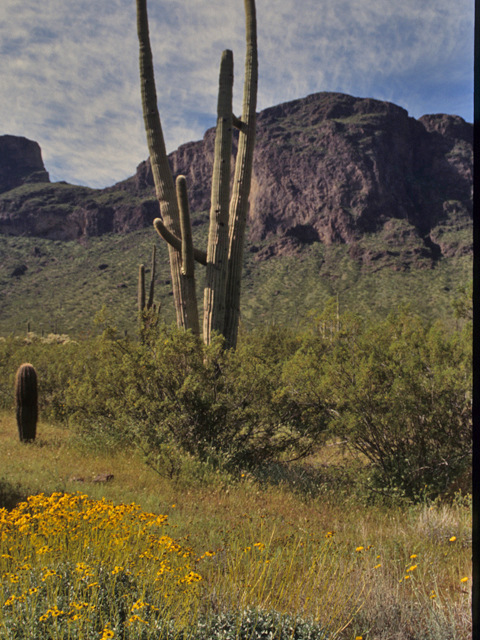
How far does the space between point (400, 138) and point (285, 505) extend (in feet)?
408

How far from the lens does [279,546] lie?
3.77 meters

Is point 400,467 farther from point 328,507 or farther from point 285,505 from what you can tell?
point 285,505

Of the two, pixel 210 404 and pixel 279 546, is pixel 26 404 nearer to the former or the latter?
pixel 210 404

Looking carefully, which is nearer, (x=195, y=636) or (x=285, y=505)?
(x=195, y=636)

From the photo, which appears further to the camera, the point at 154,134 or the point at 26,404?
the point at 26,404

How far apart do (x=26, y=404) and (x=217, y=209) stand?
5.40 meters

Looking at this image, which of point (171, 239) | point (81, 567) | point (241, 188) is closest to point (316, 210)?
point (241, 188)

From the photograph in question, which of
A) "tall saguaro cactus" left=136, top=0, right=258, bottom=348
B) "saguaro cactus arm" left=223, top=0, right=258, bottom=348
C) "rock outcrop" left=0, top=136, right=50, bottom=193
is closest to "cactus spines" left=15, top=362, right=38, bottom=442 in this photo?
"tall saguaro cactus" left=136, top=0, right=258, bottom=348

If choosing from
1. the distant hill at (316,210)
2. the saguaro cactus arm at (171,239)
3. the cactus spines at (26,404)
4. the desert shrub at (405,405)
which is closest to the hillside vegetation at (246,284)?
the distant hill at (316,210)

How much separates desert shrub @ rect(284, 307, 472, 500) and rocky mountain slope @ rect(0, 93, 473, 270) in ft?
256

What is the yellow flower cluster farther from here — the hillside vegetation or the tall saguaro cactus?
the hillside vegetation

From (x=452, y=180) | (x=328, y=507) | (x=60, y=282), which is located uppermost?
(x=452, y=180)

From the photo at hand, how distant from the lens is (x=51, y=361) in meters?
13.7

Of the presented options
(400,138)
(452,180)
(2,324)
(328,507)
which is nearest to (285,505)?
(328,507)
